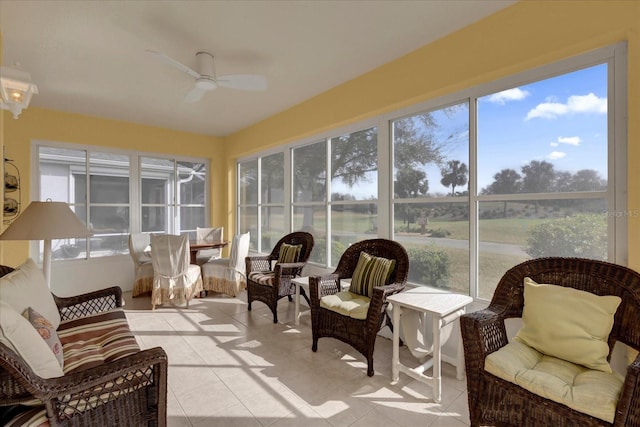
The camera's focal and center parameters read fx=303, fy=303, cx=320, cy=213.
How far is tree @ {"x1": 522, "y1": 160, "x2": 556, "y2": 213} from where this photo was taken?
85.2 inches

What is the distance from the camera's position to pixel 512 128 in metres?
2.35

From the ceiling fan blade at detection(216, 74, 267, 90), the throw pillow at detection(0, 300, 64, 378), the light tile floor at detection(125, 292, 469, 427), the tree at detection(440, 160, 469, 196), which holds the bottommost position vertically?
the light tile floor at detection(125, 292, 469, 427)

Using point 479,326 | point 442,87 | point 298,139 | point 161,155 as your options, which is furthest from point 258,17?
point 161,155

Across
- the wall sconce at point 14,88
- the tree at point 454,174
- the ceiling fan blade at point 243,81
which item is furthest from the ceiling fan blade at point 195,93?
the tree at point 454,174

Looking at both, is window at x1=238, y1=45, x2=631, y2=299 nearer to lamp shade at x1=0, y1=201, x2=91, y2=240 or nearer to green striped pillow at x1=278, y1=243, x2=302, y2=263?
green striped pillow at x1=278, y1=243, x2=302, y2=263

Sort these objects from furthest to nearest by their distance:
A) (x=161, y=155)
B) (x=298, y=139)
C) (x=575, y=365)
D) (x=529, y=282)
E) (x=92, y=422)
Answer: (x=161, y=155) < (x=298, y=139) < (x=529, y=282) < (x=575, y=365) < (x=92, y=422)

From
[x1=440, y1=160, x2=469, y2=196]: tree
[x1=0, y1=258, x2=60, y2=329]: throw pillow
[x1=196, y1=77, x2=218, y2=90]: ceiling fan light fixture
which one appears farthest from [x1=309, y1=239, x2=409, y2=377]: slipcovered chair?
[x1=196, y1=77, x2=218, y2=90]: ceiling fan light fixture

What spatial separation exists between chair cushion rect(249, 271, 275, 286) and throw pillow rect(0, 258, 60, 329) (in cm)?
190

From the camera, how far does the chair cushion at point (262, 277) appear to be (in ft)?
11.7

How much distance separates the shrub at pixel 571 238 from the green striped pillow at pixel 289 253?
8.11 ft

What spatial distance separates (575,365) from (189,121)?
543 cm

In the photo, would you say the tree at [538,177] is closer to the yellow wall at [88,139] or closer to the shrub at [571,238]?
the shrub at [571,238]

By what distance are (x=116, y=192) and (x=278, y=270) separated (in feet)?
11.4

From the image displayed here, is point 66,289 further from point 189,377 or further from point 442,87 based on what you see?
point 442,87
